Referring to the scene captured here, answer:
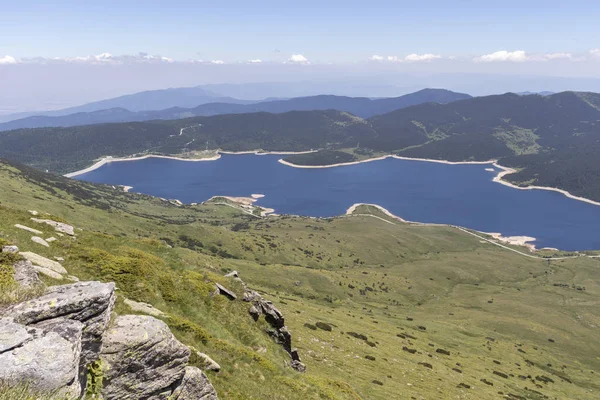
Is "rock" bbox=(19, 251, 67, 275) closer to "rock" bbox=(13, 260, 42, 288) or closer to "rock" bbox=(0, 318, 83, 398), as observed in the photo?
"rock" bbox=(13, 260, 42, 288)

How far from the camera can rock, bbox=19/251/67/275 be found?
67.9ft

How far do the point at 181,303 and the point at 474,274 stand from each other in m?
167

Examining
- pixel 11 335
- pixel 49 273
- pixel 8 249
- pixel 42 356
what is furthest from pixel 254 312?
pixel 11 335

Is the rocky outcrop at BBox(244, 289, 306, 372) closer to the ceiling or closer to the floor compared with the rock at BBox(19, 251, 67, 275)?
closer to the floor

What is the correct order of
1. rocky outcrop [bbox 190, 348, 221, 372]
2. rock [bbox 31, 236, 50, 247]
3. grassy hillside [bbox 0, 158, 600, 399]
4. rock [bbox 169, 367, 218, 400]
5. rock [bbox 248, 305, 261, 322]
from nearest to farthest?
rock [bbox 169, 367, 218, 400]
rocky outcrop [bbox 190, 348, 221, 372]
rock [bbox 31, 236, 50, 247]
grassy hillside [bbox 0, 158, 600, 399]
rock [bbox 248, 305, 261, 322]

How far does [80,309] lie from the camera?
39.5 feet

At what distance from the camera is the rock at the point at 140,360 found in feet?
43.6

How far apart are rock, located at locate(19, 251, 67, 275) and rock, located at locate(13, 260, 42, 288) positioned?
4.45 metres

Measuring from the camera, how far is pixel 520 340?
97.2 meters

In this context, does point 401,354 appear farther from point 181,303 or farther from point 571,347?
point 571,347

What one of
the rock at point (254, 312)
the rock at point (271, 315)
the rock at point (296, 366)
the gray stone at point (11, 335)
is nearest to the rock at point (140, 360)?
the gray stone at point (11, 335)

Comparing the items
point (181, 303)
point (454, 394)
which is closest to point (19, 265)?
point (181, 303)

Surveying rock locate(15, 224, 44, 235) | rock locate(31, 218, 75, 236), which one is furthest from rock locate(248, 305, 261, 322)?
rock locate(15, 224, 44, 235)

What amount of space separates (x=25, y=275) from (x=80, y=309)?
626 cm
